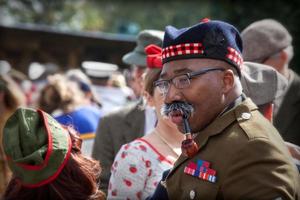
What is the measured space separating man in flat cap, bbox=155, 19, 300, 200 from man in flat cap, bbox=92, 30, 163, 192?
1.51 m

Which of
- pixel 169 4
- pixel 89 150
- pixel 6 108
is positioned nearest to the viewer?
pixel 89 150

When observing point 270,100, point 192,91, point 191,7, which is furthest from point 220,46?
point 191,7

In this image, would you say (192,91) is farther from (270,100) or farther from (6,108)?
(6,108)

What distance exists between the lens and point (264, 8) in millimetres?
6551

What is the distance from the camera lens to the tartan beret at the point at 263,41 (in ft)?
10.8

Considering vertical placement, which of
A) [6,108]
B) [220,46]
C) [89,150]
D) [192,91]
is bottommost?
[89,150]

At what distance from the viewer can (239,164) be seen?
6.03 feet

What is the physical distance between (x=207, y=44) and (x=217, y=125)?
31 cm

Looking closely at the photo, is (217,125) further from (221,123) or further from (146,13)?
(146,13)

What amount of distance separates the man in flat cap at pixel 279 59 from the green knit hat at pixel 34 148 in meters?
1.53

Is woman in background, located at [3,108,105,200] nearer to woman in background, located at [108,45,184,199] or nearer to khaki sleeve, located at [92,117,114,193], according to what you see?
woman in background, located at [108,45,184,199]

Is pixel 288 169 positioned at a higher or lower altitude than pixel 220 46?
lower

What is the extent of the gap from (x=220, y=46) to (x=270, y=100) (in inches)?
30.3

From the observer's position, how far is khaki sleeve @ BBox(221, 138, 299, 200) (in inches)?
69.9
